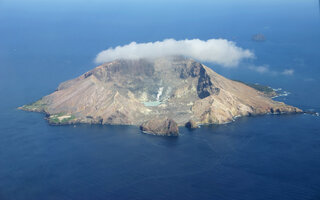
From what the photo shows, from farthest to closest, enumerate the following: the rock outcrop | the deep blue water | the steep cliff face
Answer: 1. the steep cliff face
2. the rock outcrop
3. the deep blue water

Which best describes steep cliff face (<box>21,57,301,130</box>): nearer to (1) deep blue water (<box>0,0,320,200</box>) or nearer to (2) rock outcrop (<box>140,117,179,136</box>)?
(1) deep blue water (<box>0,0,320,200</box>)

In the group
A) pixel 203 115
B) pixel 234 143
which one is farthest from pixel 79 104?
pixel 234 143

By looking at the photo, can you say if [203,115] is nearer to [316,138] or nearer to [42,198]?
[316,138]

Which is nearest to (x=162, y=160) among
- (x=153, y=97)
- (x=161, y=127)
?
(x=161, y=127)

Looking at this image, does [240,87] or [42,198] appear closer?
[42,198]

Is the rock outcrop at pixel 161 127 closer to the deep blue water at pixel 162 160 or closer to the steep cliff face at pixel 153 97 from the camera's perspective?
the deep blue water at pixel 162 160

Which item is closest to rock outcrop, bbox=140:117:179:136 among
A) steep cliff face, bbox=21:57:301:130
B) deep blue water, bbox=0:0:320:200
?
deep blue water, bbox=0:0:320:200
